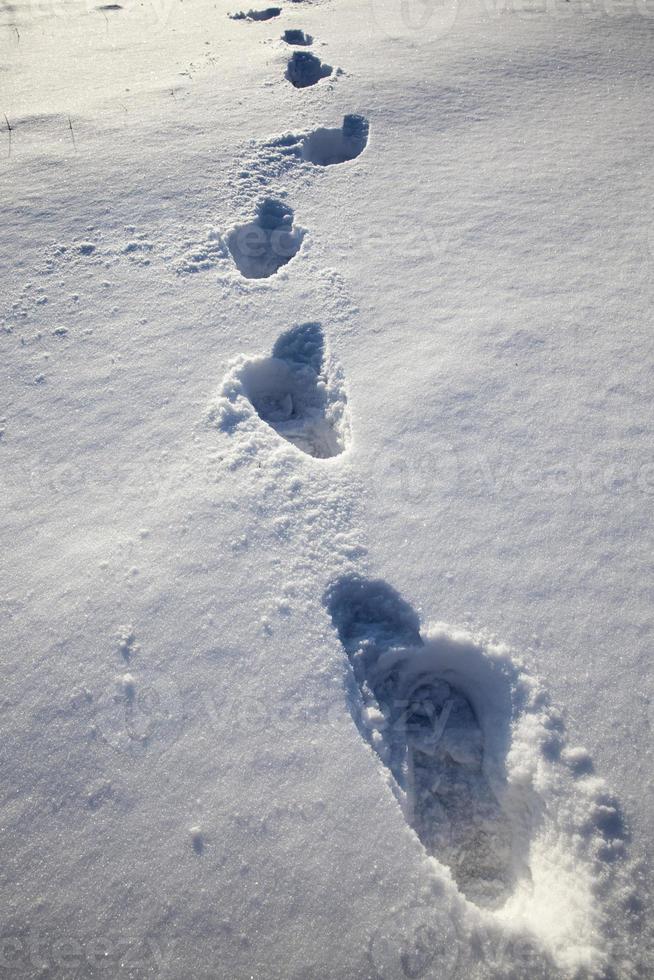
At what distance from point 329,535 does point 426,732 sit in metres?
0.63

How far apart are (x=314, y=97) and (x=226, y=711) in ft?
10.5

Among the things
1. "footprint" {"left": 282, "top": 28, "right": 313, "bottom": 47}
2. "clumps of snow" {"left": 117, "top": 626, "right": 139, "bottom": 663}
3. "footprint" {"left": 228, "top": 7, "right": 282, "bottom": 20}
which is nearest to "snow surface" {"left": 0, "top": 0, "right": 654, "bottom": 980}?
"clumps of snow" {"left": 117, "top": 626, "right": 139, "bottom": 663}

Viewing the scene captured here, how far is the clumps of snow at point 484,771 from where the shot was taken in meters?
1.26

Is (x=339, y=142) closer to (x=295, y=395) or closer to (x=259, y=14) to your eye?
(x=295, y=395)

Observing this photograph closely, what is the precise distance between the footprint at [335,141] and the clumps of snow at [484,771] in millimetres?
2406

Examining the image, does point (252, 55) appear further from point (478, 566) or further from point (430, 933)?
point (430, 933)

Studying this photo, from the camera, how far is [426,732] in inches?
59.4

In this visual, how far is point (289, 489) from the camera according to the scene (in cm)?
178

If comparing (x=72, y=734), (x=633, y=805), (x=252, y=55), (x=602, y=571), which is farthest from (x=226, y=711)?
(x=252, y=55)

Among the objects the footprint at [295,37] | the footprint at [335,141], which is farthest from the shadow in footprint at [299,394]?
the footprint at [295,37]

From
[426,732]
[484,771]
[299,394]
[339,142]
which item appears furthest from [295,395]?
[339,142]

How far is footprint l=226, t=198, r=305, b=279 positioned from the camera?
2.46 metres

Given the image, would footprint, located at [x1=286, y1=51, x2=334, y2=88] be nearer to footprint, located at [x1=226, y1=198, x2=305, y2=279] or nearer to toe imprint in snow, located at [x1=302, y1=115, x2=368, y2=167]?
toe imprint in snow, located at [x1=302, y1=115, x2=368, y2=167]

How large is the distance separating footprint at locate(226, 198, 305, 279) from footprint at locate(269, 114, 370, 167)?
612 millimetres
